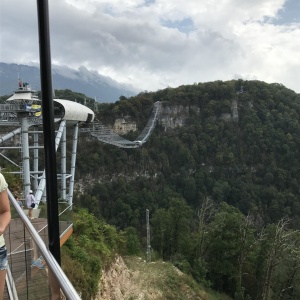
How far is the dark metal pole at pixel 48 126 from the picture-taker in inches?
68.5

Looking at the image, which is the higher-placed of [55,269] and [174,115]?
[174,115]

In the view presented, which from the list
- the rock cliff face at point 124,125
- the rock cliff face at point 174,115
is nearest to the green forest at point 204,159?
the rock cliff face at point 174,115

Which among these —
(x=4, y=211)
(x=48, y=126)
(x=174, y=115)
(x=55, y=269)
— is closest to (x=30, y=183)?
(x=4, y=211)

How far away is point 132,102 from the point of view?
60562 mm

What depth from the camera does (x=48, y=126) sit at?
1.78 m

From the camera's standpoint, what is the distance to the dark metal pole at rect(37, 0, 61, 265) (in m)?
1.74

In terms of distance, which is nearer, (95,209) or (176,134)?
(95,209)

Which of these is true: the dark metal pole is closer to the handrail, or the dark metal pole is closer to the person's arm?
the handrail

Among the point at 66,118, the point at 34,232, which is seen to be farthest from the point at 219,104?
the point at 34,232

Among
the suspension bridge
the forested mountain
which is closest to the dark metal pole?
the suspension bridge

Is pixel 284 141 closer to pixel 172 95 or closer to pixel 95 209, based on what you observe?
pixel 172 95

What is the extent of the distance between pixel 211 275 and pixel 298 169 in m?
36.7

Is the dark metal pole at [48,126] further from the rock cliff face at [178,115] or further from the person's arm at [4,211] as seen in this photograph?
the rock cliff face at [178,115]

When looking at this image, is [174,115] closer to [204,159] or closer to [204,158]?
[204,158]
